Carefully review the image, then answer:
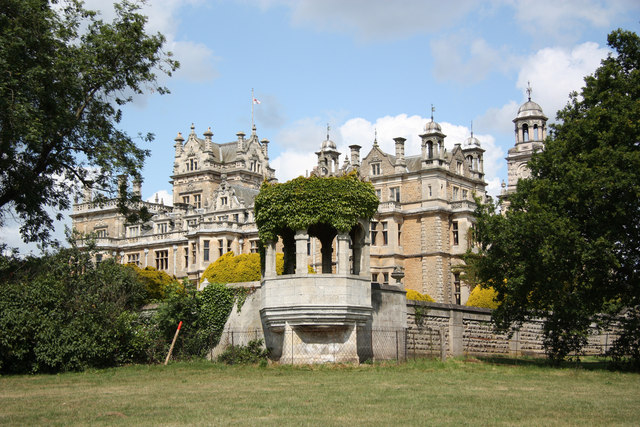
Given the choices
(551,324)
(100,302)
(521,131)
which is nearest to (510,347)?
(551,324)

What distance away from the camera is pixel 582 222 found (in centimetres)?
2430

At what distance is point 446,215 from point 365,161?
8.35 meters

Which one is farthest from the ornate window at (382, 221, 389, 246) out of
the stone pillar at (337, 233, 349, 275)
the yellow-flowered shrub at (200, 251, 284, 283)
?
the stone pillar at (337, 233, 349, 275)

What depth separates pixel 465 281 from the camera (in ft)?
186

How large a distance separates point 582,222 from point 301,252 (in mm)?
8951

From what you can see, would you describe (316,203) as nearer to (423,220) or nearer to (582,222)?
(582,222)

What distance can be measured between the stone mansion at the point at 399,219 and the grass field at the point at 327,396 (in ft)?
120

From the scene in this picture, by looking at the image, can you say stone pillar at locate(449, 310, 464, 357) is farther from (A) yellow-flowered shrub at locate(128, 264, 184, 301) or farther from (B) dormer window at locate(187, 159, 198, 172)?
(B) dormer window at locate(187, 159, 198, 172)

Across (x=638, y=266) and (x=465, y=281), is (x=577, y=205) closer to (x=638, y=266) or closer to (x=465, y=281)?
(x=638, y=266)

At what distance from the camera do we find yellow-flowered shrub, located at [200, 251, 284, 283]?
169 feet

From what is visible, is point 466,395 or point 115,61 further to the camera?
point 115,61

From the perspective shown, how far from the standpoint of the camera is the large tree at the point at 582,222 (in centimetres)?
2292

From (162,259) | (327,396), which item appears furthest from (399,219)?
(327,396)

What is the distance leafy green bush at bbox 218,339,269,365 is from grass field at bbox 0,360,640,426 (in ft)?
3.84
